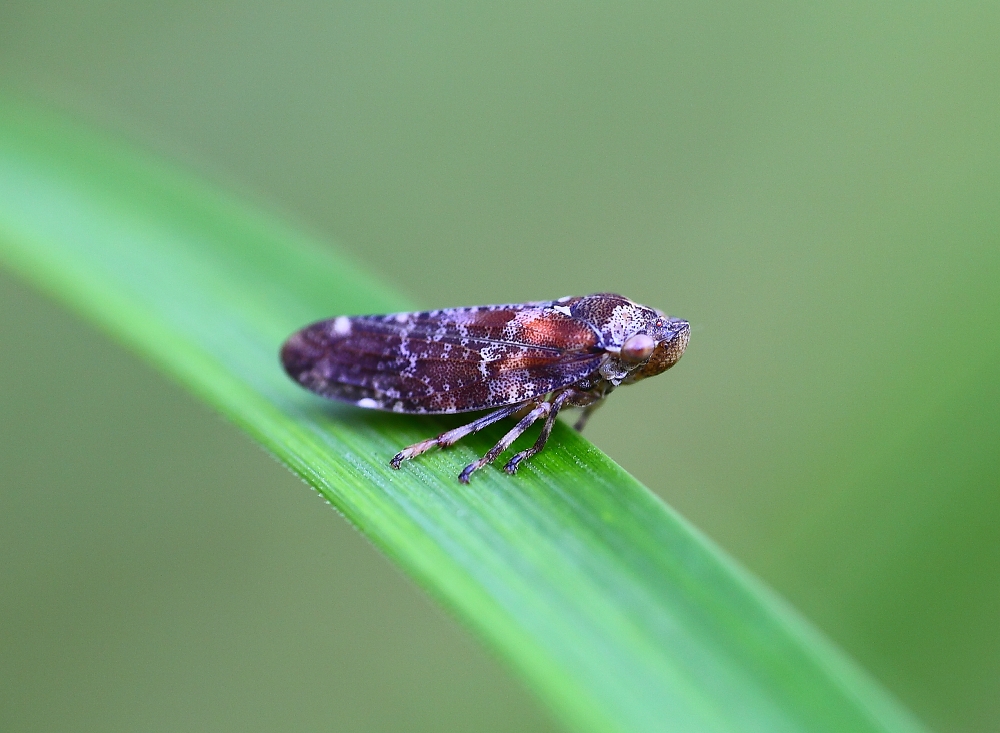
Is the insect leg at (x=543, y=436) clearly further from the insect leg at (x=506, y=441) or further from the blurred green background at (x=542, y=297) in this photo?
the blurred green background at (x=542, y=297)

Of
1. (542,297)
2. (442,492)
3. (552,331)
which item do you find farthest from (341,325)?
(542,297)

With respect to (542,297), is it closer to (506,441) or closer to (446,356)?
(446,356)

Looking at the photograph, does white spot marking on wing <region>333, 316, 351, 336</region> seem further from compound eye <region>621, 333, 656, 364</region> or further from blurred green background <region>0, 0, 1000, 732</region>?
blurred green background <region>0, 0, 1000, 732</region>

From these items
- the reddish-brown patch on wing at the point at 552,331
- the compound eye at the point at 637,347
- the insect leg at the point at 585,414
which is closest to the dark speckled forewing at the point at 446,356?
the reddish-brown patch on wing at the point at 552,331

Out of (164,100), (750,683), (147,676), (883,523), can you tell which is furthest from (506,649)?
(164,100)

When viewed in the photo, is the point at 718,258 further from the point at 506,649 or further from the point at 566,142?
the point at 506,649
